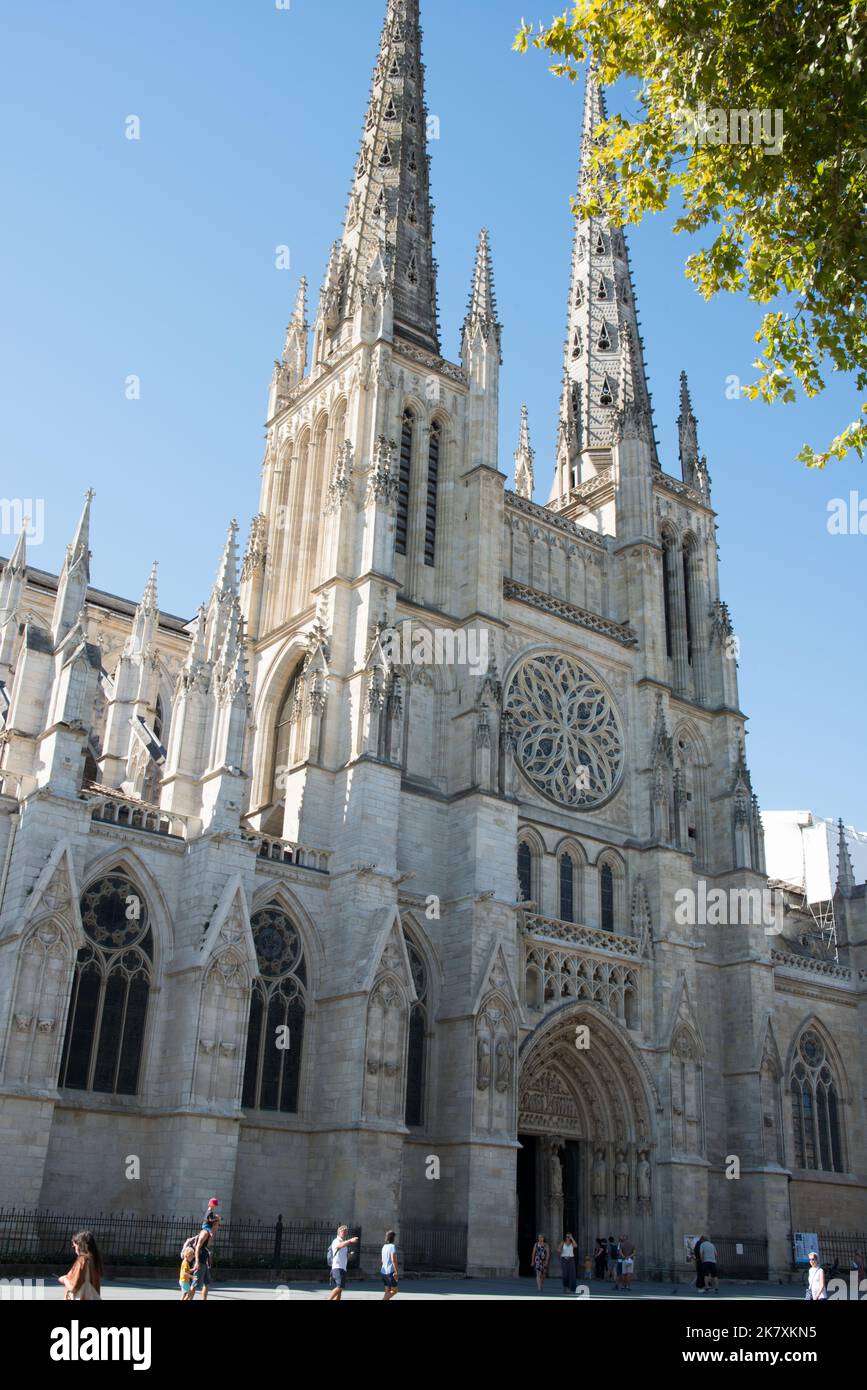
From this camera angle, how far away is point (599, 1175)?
2722 cm

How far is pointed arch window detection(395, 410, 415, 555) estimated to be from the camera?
2986cm

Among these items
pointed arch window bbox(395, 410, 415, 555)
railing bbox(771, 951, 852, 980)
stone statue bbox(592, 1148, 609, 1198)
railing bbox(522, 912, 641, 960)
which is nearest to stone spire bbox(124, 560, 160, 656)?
pointed arch window bbox(395, 410, 415, 555)

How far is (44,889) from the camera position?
19562mm

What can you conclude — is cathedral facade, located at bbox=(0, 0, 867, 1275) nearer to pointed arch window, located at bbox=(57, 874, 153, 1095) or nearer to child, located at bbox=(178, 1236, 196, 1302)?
pointed arch window, located at bbox=(57, 874, 153, 1095)

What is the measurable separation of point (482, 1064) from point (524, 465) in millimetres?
24205

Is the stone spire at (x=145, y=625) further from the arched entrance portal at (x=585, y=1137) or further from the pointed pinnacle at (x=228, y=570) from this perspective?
the arched entrance portal at (x=585, y=1137)

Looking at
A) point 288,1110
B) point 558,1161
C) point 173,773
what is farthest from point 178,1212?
point 558,1161

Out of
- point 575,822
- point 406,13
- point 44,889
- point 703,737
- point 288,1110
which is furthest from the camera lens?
point 406,13

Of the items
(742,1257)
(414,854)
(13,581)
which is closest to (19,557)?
(13,581)

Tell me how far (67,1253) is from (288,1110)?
19.4ft

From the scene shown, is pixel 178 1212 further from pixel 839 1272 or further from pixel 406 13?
pixel 406 13

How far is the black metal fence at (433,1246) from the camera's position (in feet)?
75.3

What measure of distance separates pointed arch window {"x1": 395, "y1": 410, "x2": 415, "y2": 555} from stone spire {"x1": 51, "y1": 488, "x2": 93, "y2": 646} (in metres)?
7.35

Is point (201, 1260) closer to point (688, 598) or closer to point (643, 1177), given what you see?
point (643, 1177)
